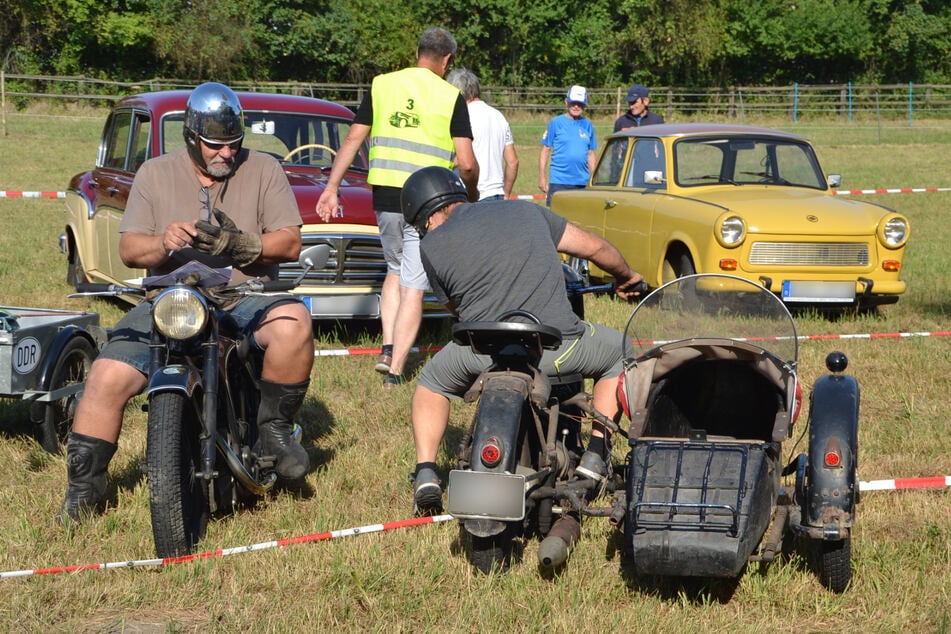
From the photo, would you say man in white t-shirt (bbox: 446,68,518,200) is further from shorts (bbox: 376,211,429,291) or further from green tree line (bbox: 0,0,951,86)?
green tree line (bbox: 0,0,951,86)

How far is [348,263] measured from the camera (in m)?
9.02

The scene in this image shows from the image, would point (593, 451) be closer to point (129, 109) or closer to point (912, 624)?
point (912, 624)

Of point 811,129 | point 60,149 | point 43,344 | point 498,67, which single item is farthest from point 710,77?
point 43,344

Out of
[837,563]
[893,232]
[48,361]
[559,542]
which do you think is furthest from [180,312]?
[893,232]

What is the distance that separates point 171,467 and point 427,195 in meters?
1.43

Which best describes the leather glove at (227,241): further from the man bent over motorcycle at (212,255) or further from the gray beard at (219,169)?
the gray beard at (219,169)

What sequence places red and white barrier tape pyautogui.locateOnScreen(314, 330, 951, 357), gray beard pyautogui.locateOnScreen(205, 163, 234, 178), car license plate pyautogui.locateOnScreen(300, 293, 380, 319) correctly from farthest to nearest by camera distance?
1. car license plate pyautogui.locateOnScreen(300, 293, 380, 319)
2. red and white barrier tape pyautogui.locateOnScreen(314, 330, 951, 357)
3. gray beard pyautogui.locateOnScreen(205, 163, 234, 178)

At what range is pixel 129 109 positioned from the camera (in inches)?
396

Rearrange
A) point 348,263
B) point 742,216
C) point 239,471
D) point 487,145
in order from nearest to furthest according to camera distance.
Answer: point 239,471 < point 348,263 < point 487,145 < point 742,216

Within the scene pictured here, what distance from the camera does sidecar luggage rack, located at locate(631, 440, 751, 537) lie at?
4091 millimetres

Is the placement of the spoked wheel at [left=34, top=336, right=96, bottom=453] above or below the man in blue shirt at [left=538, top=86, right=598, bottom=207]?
below

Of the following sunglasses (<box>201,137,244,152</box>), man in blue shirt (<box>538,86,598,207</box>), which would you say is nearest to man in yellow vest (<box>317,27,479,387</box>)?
sunglasses (<box>201,137,244,152</box>)

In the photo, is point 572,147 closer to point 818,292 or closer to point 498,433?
point 818,292

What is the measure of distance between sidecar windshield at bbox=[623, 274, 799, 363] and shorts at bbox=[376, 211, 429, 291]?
8.85ft
